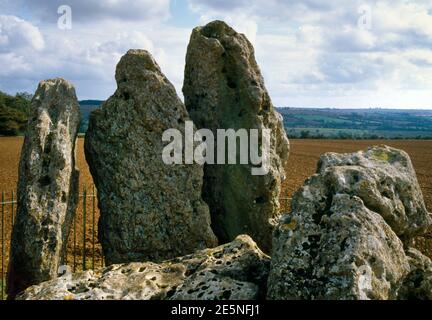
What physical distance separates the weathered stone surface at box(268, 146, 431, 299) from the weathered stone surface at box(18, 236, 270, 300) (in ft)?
1.92

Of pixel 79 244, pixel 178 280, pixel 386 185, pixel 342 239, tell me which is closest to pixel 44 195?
pixel 178 280

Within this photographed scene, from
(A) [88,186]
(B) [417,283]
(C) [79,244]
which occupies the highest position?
(B) [417,283]

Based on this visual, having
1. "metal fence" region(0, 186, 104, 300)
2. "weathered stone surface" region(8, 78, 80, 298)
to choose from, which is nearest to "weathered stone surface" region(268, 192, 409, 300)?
"weathered stone surface" region(8, 78, 80, 298)

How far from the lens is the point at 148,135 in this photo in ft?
32.9

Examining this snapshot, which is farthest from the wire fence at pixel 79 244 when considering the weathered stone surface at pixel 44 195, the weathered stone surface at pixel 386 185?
the weathered stone surface at pixel 386 185

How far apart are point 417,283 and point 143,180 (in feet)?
17.2

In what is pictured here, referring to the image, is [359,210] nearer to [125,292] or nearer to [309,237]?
[309,237]

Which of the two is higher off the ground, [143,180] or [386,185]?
[386,185]

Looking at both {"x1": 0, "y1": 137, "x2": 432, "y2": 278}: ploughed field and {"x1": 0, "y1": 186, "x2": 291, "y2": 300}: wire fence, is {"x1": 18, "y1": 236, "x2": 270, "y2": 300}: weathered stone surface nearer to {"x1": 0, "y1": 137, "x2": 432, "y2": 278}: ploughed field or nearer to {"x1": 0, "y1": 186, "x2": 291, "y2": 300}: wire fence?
{"x1": 0, "y1": 186, "x2": 291, "y2": 300}: wire fence

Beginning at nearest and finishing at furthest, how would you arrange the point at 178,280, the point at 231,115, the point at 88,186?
the point at 178,280
the point at 231,115
the point at 88,186

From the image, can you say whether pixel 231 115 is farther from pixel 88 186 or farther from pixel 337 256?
pixel 88 186

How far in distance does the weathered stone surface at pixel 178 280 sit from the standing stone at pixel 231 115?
3.62 m

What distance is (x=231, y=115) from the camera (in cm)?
1132

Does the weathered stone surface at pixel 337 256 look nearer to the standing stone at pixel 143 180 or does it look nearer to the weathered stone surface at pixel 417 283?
the weathered stone surface at pixel 417 283
